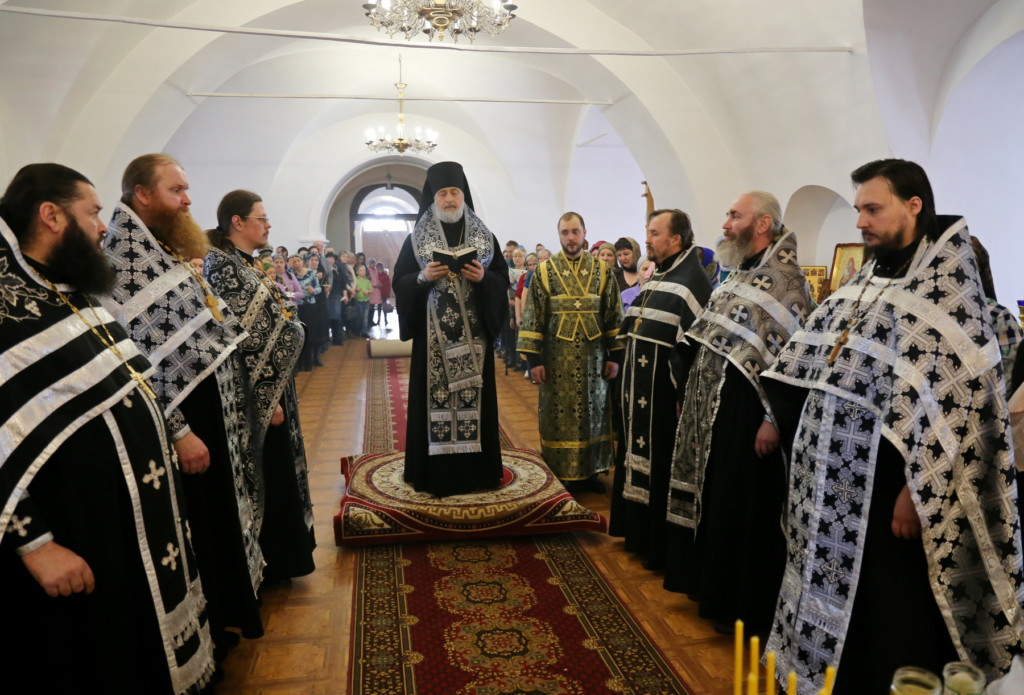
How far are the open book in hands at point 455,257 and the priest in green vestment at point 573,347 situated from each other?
79cm

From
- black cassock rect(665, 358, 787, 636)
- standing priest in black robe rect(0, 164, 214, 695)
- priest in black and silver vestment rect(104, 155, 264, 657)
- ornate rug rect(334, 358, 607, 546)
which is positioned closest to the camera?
standing priest in black robe rect(0, 164, 214, 695)

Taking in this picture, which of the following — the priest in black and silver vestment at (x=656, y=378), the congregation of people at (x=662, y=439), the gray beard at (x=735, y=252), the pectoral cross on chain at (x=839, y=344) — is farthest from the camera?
the priest in black and silver vestment at (x=656, y=378)

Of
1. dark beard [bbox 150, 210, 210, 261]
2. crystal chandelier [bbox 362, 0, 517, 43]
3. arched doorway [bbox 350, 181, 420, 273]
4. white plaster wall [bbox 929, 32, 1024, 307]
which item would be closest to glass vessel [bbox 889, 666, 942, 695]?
dark beard [bbox 150, 210, 210, 261]

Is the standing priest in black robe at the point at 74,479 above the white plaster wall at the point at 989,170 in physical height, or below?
below

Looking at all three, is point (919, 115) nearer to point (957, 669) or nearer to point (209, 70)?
point (957, 669)

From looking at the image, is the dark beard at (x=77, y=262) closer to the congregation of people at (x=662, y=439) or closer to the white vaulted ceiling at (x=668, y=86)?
the congregation of people at (x=662, y=439)

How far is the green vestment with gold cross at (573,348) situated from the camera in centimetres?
480

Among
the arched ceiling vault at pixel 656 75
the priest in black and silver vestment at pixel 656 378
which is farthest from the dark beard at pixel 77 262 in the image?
the arched ceiling vault at pixel 656 75

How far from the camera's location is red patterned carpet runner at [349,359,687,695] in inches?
108

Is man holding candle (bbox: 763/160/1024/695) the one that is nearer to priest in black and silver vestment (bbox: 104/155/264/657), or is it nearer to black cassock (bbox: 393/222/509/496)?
priest in black and silver vestment (bbox: 104/155/264/657)

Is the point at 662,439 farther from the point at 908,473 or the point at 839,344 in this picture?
the point at 908,473

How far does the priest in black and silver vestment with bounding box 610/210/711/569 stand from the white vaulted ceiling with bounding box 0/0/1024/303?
3180 millimetres

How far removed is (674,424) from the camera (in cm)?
373

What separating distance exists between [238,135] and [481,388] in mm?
10649
